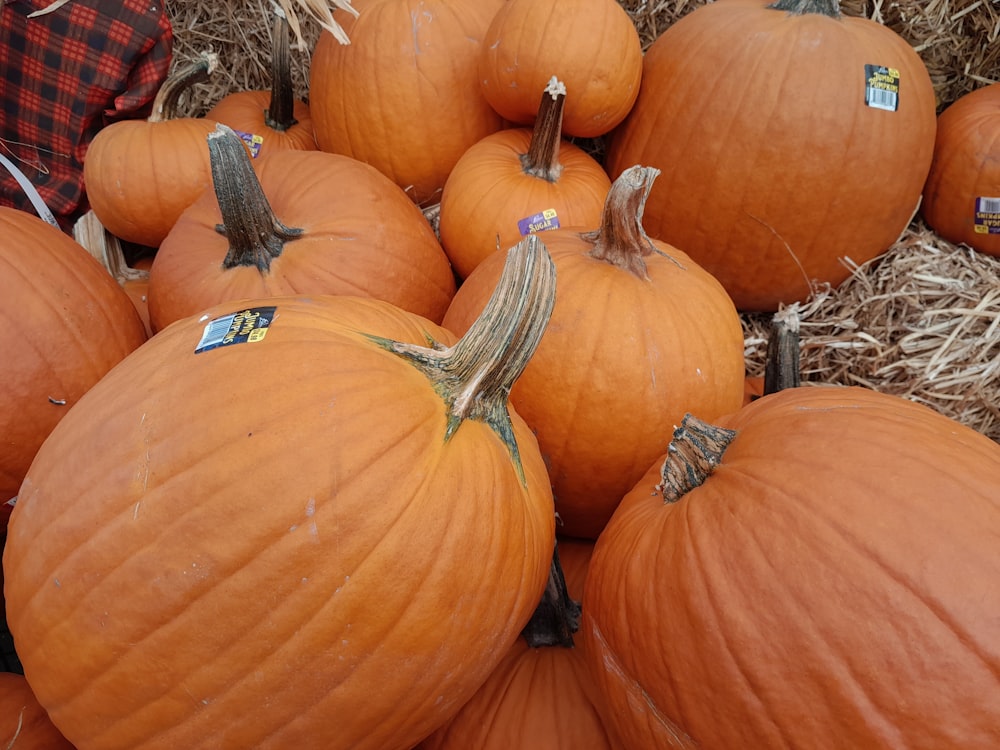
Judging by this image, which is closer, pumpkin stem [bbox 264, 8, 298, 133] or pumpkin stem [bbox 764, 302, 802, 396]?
pumpkin stem [bbox 764, 302, 802, 396]

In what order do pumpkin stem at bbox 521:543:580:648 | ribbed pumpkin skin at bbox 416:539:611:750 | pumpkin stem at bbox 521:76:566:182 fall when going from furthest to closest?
pumpkin stem at bbox 521:76:566:182 → pumpkin stem at bbox 521:543:580:648 → ribbed pumpkin skin at bbox 416:539:611:750

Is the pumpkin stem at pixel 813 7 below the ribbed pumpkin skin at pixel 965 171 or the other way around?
the other way around

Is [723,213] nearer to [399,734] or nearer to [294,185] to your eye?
[294,185]

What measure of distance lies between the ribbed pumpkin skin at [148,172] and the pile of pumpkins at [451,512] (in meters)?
0.42

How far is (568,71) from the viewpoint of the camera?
6.36ft

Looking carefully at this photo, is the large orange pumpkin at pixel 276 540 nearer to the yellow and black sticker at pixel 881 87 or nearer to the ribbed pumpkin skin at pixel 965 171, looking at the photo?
the yellow and black sticker at pixel 881 87

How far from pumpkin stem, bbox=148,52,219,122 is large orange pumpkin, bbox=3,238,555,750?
153 cm

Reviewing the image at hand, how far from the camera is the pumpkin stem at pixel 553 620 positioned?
4.49ft

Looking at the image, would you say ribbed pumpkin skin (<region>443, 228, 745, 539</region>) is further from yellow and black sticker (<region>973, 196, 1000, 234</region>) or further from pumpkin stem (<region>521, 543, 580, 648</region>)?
yellow and black sticker (<region>973, 196, 1000, 234</region>)

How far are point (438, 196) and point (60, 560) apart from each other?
177 centimetres

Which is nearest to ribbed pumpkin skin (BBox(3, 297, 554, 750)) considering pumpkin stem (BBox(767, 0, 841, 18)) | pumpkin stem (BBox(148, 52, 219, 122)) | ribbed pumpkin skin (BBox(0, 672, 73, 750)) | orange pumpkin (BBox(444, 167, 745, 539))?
ribbed pumpkin skin (BBox(0, 672, 73, 750))

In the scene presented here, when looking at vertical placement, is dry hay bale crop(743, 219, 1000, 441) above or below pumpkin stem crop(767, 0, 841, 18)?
below

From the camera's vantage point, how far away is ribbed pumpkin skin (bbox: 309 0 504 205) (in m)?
2.18

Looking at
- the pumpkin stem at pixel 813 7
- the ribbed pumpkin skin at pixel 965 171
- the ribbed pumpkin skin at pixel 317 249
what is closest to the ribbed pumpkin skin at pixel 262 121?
the ribbed pumpkin skin at pixel 317 249
